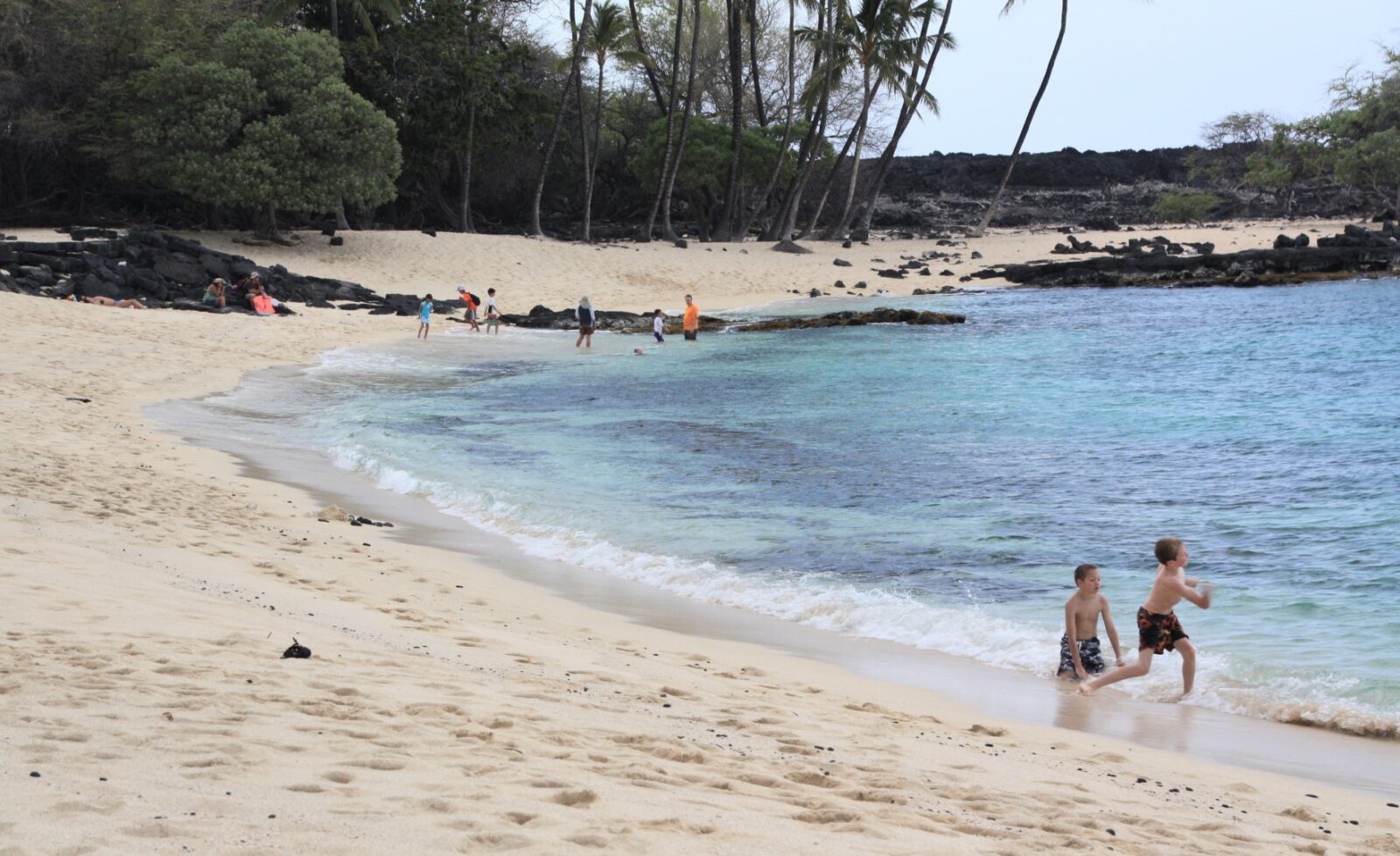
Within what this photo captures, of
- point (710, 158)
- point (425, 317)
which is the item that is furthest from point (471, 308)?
point (710, 158)

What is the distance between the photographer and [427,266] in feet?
122

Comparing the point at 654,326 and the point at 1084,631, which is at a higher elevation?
the point at 654,326

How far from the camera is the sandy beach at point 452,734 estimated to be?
3443mm

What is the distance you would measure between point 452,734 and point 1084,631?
4116mm

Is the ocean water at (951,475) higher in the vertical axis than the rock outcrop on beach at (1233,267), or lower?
lower

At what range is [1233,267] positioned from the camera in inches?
1623

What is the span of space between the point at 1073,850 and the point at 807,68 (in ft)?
191

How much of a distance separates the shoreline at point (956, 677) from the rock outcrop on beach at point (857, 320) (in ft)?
65.7

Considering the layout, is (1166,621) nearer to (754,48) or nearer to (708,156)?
(708,156)

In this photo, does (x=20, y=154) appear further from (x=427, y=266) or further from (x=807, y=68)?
(x=807, y=68)

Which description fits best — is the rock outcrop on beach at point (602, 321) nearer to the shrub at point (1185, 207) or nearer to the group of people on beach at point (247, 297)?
the group of people on beach at point (247, 297)

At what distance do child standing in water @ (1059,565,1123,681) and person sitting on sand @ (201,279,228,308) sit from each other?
2360 cm

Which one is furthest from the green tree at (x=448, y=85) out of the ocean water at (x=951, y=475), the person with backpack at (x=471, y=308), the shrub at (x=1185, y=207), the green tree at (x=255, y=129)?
the shrub at (x=1185, y=207)

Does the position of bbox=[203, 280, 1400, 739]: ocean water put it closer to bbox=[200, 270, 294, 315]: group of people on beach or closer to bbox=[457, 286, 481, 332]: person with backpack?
bbox=[457, 286, 481, 332]: person with backpack
